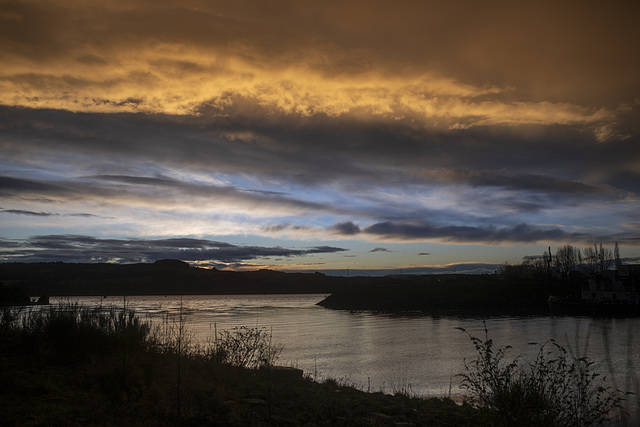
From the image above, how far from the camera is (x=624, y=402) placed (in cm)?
1605

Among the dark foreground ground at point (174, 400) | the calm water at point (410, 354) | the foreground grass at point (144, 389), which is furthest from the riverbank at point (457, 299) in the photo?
the dark foreground ground at point (174, 400)

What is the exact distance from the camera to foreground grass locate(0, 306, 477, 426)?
31.2 ft

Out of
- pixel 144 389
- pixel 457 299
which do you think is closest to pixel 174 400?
pixel 144 389

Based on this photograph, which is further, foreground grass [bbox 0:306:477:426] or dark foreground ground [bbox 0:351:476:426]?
foreground grass [bbox 0:306:477:426]

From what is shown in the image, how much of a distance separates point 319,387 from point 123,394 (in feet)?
22.1

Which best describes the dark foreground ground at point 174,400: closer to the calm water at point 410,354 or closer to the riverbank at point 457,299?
the calm water at point 410,354

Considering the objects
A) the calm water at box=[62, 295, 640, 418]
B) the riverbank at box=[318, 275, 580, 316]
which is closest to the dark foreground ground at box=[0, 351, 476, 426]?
the calm water at box=[62, 295, 640, 418]

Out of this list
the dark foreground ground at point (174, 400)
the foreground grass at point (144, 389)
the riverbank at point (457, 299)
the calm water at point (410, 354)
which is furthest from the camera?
the riverbank at point (457, 299)

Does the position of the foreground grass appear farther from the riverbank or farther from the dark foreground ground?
the riverbank

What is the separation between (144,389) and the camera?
10.9 meters

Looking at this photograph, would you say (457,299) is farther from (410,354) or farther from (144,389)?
(144,389)

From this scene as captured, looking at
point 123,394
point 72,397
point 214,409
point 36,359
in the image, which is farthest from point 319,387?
point 36,359

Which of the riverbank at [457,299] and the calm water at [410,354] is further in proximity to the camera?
the riverbank at [457,299]

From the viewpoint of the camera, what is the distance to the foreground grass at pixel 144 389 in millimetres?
9516
